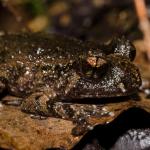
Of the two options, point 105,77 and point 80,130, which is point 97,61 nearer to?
point 105,77

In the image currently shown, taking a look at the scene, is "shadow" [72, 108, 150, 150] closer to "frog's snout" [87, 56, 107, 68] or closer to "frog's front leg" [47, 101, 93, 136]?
"frog's front leg" [47, 101, 93, 136]

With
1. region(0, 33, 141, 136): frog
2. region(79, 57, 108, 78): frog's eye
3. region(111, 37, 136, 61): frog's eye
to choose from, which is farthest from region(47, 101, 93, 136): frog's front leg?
region(111, 37, 136, 61): frog's eye

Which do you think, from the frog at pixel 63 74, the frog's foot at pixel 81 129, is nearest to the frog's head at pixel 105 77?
the frog at pixel 63 74

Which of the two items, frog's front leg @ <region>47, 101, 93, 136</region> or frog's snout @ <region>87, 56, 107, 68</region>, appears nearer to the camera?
frog's front leg @ <region>47, 101, 93, 136</region>

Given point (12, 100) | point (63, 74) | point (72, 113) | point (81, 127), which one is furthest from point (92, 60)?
point (12, 100)

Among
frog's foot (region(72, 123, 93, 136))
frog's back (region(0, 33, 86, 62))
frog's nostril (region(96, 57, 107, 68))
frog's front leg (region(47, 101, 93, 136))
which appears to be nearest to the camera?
frog's foot (region(72, 123, 93, 136))

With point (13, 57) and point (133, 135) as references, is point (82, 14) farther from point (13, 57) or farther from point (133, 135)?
point (133, 135)

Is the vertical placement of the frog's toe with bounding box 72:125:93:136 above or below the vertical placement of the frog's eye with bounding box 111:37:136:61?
below

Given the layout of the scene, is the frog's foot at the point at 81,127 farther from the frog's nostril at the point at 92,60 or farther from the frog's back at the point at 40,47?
the frog's back at the point at 40,47

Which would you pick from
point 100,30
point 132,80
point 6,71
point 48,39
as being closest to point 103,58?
point 132,80
